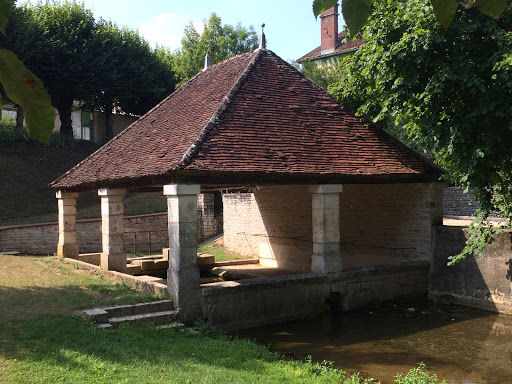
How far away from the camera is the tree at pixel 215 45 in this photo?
91.6 feet

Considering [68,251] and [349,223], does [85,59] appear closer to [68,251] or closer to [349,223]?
[68,251]

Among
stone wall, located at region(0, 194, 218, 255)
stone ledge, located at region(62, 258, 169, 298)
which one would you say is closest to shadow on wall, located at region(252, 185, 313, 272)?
stone wall, located at region(0, 194, 218, 255)

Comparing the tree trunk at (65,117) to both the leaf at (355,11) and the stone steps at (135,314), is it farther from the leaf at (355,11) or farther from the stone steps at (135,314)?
the leaf at (355,11)

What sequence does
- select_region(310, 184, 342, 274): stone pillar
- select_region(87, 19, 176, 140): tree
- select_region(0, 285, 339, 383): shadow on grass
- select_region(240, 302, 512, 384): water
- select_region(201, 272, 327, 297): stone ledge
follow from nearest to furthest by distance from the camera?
select_region(0, 285, 339, 383): shadow on grass, select_region(240, 302, 512, 384): water, select_region(201, 272, 327, 297): stone ledge, select_region(310, 184, 342, 274): stone pillar, select_region(87, 19, 176, 140): tree

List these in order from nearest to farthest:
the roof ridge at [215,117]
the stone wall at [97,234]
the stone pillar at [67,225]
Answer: the roof ridge at [215,117] < the stone pillar at [67,225] < the stone wall at [97,234]

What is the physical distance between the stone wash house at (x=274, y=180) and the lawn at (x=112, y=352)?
136cm

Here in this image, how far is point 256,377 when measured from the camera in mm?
6047

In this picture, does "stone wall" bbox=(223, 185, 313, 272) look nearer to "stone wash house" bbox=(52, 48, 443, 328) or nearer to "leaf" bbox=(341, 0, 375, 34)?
"stone wash house" bbox=(52, 48, 443, 328)

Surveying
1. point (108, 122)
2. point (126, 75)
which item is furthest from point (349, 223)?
point (108, 122)

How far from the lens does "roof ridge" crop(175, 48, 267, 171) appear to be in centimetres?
875

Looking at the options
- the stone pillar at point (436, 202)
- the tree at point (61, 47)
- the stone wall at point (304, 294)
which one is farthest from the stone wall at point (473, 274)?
the tree at point (61, 47)

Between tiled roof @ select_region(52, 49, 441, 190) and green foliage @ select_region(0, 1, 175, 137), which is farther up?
green foliage @ select_region(0, 1, 175, 137)

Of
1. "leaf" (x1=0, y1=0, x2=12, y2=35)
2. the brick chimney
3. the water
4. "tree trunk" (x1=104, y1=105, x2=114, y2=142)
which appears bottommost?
the water

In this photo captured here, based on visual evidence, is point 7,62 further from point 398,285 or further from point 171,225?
point 398,285
